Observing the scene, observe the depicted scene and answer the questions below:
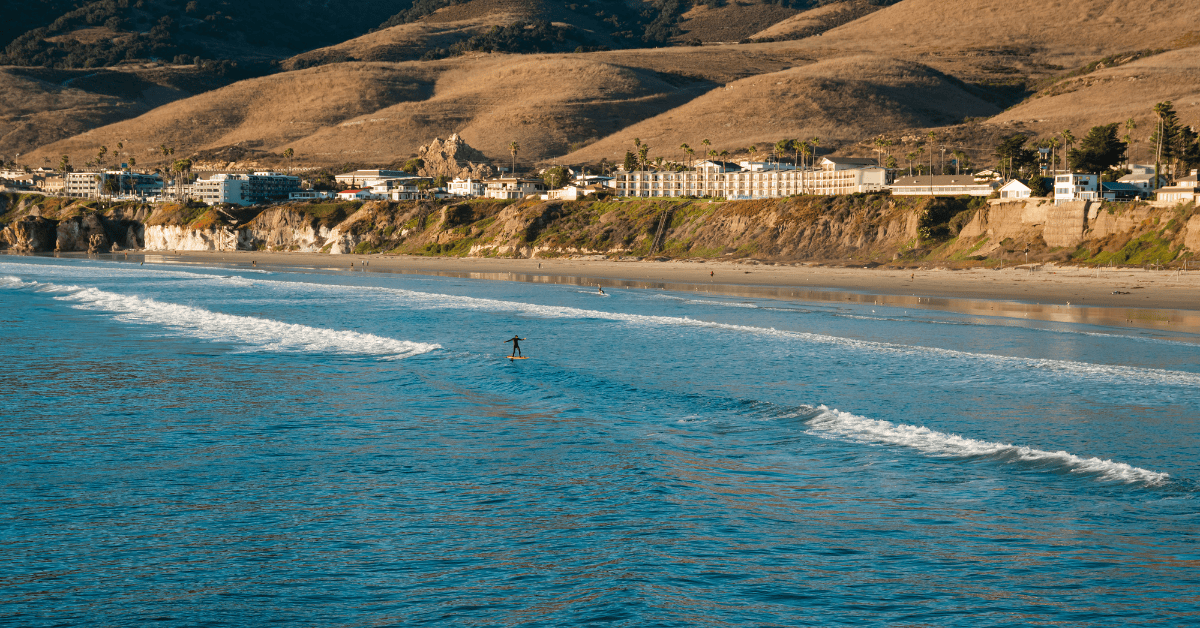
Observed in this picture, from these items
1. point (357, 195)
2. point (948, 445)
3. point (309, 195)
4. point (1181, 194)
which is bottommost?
point (948, 445)

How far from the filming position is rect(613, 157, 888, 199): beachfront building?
105875mm

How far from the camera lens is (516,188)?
13500 cm

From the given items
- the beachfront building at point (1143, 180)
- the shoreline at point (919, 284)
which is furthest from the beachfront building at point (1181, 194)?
the shoreline at point (919, 284)

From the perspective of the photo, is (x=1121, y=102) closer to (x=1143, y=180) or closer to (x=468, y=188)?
(x=1143, y=180)

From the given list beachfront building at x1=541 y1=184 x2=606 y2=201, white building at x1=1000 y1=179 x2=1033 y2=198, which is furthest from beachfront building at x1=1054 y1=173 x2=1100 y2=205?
beachfront building at x1=541 y1=184 x2=606 y2=201

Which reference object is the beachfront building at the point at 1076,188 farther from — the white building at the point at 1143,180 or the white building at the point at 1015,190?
the white building at the point at 1143,180

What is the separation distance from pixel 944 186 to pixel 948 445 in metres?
71.5

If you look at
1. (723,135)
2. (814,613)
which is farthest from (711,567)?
(723,135)

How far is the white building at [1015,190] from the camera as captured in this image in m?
73.1

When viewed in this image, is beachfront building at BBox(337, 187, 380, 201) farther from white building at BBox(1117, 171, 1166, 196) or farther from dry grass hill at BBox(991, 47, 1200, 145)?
dry grass hill at BBox(991, 47, 1200, 145)

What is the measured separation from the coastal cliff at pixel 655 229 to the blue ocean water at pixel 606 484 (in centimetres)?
3443

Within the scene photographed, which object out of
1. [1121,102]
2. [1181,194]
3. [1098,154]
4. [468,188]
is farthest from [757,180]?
[1121,102]

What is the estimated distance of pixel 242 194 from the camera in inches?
5842

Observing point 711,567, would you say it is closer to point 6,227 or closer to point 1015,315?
point 1015,315
